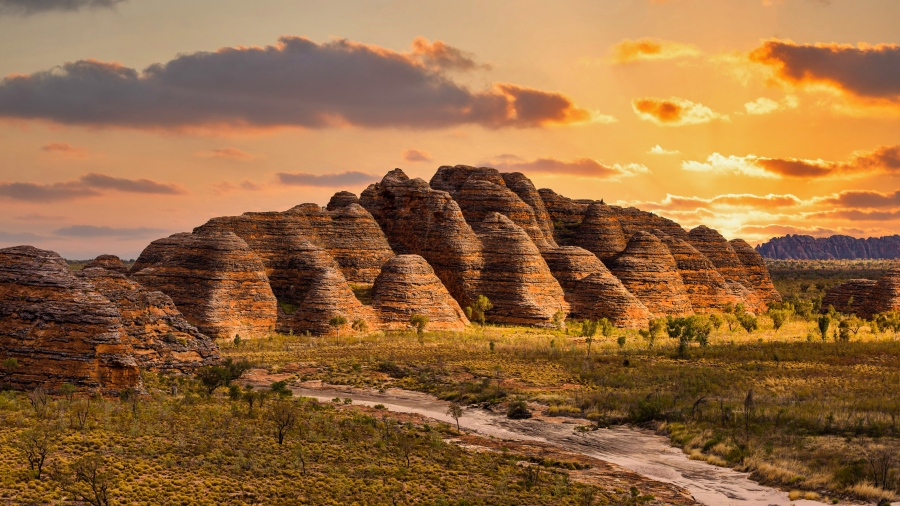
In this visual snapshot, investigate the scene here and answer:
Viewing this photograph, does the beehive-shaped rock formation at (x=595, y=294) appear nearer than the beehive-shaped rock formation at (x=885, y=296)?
Yes

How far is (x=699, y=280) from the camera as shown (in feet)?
279

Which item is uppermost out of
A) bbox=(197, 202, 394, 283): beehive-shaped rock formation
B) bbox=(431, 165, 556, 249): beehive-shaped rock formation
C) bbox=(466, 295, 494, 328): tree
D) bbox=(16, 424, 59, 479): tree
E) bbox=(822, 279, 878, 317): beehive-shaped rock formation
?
bbox=(431, 165, 556, 249): beehive-shaped rock formation

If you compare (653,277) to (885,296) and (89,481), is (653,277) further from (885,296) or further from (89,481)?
(89,481)

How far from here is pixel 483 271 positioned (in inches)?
2894

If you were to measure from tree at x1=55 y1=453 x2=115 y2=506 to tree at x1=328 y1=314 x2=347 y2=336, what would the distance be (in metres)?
35.8

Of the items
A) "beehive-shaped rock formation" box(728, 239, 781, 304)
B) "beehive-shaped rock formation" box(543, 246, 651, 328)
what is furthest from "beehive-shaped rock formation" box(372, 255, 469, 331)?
"beehive-shaped rock formation" box(728, 239, 781, 304)

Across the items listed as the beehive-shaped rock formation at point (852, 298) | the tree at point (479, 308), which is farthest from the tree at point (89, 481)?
the beehive-shaped rock formation at point (852, 298)

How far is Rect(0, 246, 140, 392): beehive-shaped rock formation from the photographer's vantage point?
3191 centimetres

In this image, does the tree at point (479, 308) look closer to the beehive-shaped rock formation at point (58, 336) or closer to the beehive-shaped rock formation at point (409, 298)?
the beehive-shaped rock formation at point (409, 298)

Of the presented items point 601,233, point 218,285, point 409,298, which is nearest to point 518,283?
point 409,298

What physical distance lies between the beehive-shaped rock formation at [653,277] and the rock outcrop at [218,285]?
118 ft

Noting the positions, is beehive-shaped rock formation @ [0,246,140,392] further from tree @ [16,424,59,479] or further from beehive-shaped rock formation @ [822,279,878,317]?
beehive-shaped rock formation @ [822,279,878,317]

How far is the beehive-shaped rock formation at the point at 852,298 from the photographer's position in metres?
83.8

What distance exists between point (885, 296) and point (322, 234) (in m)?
58.1
